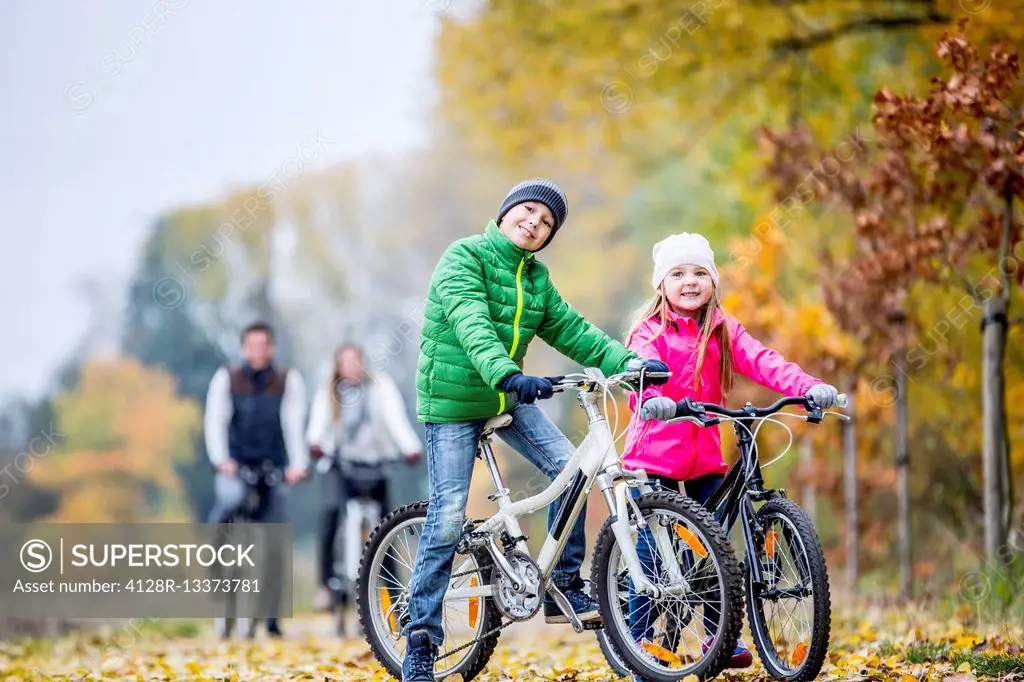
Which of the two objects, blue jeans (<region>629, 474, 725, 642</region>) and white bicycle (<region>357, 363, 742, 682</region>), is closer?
white bicycle (<region>357, 363, 742, 682</region>)

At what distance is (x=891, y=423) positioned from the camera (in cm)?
1291

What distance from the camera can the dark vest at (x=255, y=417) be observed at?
31.0 ft

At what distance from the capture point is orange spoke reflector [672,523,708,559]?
4.27 metres

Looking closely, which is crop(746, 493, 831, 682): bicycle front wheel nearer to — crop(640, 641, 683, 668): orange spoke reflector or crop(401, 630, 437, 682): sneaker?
crop(640, 641, 683, 668): orange spoke reflector

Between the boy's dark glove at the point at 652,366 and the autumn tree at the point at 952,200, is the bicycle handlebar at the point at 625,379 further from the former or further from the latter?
the autumn tree at the point at 952,200

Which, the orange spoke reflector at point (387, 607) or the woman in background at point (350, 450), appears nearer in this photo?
the orange spoke reflector at point (387, 607)

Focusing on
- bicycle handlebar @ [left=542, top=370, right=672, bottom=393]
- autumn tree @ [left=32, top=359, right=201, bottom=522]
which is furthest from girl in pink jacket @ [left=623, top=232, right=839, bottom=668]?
autumn tree @ [left=32, top=359, right=201, bottom=522]

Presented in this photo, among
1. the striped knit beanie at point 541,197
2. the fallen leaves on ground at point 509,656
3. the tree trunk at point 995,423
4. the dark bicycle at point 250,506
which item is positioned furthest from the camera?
the dark bicycle at point 250,506

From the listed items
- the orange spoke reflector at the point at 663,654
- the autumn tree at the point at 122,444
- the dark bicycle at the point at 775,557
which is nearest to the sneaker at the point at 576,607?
the orange spoke reflector at the point at 663,654

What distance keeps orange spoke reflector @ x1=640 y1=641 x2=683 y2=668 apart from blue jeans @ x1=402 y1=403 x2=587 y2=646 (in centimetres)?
39

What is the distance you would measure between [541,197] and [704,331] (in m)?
0.83

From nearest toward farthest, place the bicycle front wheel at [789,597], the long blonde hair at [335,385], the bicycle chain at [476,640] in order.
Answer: the bicycle front wheel at [789,597] < the bicycle chain at [476,640] < the long blonde hair at [335,385]

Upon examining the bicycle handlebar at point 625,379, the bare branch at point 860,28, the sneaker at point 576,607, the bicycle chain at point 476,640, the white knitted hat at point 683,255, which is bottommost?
the bicycle chain at point 476,640

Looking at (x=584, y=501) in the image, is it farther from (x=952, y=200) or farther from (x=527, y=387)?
(x=952, y=200)
